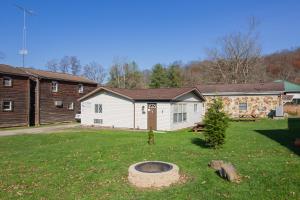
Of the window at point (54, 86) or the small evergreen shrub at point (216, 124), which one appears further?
the window at point (54, 86)

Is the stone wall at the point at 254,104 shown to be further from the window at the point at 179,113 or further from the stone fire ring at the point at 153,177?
the stone fire ring at the point at 153,177

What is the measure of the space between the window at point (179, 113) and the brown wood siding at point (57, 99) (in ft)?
54.0

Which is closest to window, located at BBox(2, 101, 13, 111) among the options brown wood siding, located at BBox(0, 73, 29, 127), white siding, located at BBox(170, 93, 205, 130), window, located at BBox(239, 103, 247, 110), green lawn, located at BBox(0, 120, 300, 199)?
brown wood siding, located at BBox(0, 73, 29, 127)

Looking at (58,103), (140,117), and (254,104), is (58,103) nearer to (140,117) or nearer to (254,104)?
(140,117)

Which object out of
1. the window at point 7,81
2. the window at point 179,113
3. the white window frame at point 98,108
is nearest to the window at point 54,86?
the window at point 7,81

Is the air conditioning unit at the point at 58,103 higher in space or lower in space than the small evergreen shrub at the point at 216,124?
higher

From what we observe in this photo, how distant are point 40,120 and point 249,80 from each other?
145 feet

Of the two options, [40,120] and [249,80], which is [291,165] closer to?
[40,120]

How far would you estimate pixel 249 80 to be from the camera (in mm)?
61062

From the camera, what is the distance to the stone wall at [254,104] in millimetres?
34906

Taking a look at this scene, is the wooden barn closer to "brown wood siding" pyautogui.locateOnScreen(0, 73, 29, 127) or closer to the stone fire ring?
"brown wood siding" pyautogui.locateOnScreen(0, 73, 29, 127)

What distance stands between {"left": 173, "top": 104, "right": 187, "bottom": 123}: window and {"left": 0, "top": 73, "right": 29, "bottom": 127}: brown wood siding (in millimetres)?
16896

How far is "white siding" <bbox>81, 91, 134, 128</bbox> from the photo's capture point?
85.9 feet

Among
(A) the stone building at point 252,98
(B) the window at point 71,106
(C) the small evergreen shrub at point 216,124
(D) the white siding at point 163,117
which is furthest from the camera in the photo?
(B) the window at point 71,106
